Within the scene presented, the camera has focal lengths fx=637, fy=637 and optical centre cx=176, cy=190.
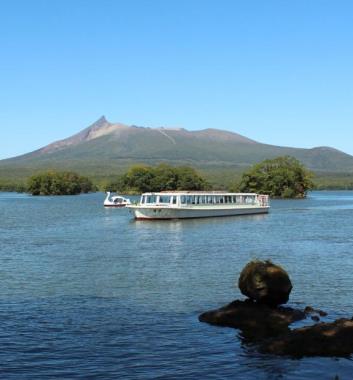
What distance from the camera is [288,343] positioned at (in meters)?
23.0

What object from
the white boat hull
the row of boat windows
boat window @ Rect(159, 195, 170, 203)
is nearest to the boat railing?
the row of boat windows

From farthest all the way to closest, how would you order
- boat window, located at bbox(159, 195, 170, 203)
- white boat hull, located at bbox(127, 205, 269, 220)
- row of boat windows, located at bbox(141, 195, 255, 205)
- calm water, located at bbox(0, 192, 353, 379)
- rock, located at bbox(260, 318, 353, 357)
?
boat window, located at bbox(159, 195, 170, 203) < row of boat windows, located at bbox(141, 195, 255, 205) < white boat hull, located at bbox(127, 205, 269, 220) < rock, located at bbox(260, 318, 353, 357) < calm water, located at bbox(0, 192, 353, 379)

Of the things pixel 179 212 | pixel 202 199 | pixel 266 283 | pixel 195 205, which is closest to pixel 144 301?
pixel 266 283

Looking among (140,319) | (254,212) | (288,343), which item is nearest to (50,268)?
(140,319)

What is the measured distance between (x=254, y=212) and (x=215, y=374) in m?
103

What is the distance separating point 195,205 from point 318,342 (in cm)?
8699

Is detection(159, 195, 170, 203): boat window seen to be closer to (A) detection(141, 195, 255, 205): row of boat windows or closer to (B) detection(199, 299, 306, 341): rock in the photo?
(A) detection(141, 195, 255, 205): row of boat windows

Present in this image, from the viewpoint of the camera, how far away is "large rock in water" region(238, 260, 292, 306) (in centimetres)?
2716

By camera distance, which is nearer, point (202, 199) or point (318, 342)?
point (318, 342)

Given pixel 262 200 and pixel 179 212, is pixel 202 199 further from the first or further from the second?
pixel 262 200

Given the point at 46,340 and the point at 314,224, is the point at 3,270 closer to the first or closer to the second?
the point at 46,340

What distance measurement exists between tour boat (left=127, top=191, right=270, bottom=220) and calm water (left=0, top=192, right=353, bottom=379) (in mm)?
32300

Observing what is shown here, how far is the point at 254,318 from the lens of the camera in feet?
86.4

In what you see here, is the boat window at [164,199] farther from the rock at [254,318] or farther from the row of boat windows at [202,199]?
the rock at [254,318]
